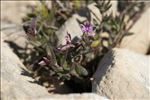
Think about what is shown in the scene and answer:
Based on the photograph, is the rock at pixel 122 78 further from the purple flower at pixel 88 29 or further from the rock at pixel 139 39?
the rock at pixel 139 39

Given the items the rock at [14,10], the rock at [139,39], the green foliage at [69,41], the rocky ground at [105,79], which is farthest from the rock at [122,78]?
the rock at [14,10]

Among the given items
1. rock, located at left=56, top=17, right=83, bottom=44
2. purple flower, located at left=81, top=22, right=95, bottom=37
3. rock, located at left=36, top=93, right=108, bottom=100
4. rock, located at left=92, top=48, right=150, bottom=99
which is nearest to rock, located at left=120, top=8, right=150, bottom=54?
rock, located at left=56, top=17, right=83, bottom=44

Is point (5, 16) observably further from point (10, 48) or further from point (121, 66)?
point (121, 66)

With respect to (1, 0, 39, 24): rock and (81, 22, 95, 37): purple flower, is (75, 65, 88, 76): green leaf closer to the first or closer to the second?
(81, 22, 95, 37): purple flower

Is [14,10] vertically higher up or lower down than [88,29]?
lower down

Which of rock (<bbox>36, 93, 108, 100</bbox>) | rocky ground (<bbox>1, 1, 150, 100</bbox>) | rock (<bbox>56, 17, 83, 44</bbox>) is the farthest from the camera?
rock (<bbox>56, 17, 83, 44</bbox>)

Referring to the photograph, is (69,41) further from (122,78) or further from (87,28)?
(122,78)

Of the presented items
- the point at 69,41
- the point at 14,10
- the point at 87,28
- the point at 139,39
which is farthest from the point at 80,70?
the point at 14,10
